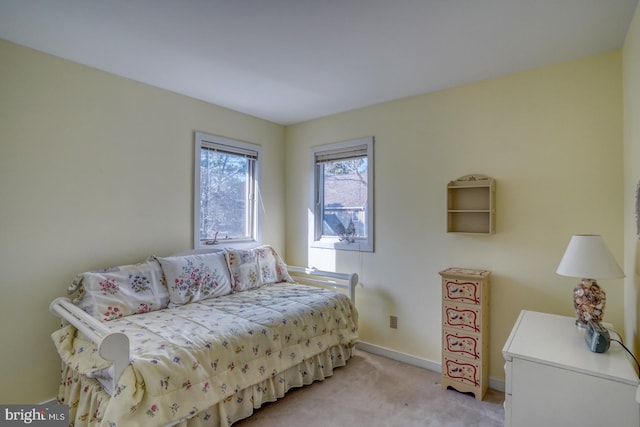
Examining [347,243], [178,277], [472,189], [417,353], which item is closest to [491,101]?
[472,189]

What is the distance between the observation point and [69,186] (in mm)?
2365

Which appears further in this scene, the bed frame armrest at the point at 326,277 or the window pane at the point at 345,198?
the window pane at the point at 345,198

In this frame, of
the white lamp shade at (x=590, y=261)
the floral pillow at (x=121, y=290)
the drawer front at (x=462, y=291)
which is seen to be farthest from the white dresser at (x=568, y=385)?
the floral pillow at (x=121, y=290)

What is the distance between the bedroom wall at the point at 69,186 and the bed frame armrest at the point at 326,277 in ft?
4.07

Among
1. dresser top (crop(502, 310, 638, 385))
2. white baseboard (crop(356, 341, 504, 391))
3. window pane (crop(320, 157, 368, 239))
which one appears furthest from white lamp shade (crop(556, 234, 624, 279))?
window pane (crop(320, 157, 368, 239))

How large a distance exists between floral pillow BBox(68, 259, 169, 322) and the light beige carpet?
1.08 m

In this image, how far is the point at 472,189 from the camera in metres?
2.72

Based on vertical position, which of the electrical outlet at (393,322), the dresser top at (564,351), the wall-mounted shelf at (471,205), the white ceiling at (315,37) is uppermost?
the white ceiling at (315,37)

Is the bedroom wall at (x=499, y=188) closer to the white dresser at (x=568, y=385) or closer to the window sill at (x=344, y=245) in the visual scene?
the window sill at (x=344, y=245)

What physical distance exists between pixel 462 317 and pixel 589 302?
0.86 meters

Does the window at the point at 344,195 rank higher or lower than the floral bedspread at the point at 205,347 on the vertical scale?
higher

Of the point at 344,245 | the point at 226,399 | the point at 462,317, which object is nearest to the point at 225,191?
the point at 344,245

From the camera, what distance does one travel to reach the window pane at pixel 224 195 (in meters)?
3.27

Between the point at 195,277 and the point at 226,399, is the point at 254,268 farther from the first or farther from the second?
the point at 226,399
